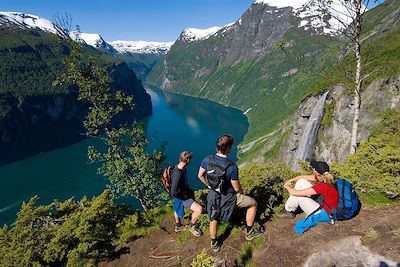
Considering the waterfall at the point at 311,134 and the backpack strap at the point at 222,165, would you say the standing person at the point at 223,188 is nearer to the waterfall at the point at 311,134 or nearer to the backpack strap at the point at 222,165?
the backpack strap at the point at 222,165

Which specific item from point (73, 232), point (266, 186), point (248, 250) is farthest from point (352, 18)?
point (73, 232)

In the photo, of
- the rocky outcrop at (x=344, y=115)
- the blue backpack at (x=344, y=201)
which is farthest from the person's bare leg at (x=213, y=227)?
the rocky outcrop at (x=344, y=115)

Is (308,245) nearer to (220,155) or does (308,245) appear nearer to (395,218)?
(395,218)

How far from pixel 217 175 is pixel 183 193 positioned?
9.02 feet

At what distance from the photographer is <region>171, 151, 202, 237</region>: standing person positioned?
39.0 feet

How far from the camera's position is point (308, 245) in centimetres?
1063

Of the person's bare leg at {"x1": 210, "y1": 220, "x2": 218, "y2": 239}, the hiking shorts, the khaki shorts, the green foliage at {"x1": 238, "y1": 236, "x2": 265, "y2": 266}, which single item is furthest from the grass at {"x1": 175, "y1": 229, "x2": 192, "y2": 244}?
the khaki shorts

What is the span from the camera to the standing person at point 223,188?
10.1m

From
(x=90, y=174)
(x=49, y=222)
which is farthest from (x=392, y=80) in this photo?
(x=90, y=174)

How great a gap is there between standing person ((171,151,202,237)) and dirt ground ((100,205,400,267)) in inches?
34.0

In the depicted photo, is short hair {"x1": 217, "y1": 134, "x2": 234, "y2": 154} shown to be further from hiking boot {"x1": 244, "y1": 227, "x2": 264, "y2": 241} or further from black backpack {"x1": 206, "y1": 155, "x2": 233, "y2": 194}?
hiking boot {"x1": 244, "y1": 227, "x2": 264, "y2": 241}

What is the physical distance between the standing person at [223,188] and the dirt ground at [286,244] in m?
0.65

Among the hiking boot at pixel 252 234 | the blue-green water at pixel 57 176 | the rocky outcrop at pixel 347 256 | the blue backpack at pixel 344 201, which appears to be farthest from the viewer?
the blue-green water at pixel 57 176

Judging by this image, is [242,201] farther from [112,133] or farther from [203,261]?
[112,133]
